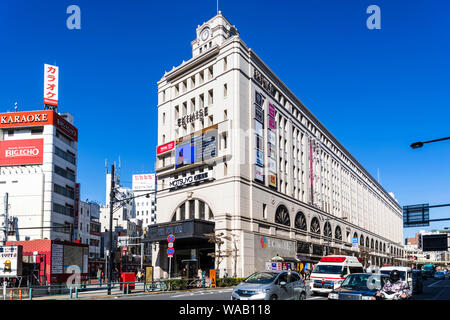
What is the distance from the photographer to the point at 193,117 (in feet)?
198

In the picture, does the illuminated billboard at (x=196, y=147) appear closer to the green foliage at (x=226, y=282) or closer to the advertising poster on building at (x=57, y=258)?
the green foliage at (x=226, y=282)

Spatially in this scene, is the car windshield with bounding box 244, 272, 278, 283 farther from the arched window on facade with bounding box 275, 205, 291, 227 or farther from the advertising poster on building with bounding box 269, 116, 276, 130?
the advertising poster on building with bounding box 269, 116, 276, 130

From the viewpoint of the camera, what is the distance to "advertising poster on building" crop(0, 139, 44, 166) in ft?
202

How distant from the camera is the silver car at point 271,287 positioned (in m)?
17.5

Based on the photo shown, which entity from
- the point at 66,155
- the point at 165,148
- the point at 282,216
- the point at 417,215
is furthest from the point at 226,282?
the point at 66,155

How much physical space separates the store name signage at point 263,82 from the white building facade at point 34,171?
95.6 ft

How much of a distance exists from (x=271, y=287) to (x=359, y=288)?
356 cm

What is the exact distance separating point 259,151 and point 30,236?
34.0 meters

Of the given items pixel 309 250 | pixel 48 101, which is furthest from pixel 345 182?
pixel 48 101

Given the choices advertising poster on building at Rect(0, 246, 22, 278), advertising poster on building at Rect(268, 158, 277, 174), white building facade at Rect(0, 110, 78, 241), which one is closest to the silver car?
advertising poster on building at Rect(0, 246, 22, 278)

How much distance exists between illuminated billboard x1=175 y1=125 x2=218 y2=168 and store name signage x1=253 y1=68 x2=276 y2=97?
10.2 metres

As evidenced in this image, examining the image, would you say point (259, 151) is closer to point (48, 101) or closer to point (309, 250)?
point (309, 250)

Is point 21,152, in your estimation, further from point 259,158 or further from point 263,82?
point 263,82

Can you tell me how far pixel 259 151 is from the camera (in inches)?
2235
